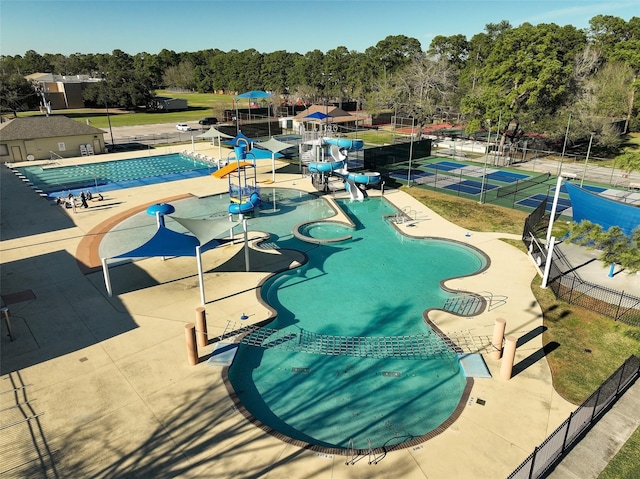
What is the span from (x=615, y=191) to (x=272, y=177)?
98.3ft

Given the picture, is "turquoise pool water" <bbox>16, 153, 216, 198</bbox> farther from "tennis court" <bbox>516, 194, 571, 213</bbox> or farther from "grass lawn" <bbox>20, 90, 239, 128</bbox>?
"tennis court" <bbox>516, 194, 571, 213</bbox>

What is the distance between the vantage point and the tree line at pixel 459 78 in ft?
148

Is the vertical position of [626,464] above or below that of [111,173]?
below

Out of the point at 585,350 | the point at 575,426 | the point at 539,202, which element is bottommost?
the point at 585,350

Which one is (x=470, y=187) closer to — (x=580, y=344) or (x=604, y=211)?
(x=604, y=211)

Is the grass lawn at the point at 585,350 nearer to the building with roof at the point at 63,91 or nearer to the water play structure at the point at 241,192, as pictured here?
the water play structure at the point at 241,192

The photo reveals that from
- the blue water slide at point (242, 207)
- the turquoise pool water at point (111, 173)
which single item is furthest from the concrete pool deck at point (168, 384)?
the turquoise pool water at point (111, 173)

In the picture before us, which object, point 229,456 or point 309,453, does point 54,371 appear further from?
point 309,453

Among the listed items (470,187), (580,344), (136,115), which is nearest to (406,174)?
(470,187)

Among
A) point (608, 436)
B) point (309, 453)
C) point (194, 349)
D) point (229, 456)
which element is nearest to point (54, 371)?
point (194, 349)

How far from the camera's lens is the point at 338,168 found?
35688mm

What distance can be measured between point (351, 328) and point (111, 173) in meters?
34.1

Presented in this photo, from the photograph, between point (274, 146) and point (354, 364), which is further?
point (274, 146)

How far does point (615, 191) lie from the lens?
36250 millimetres
